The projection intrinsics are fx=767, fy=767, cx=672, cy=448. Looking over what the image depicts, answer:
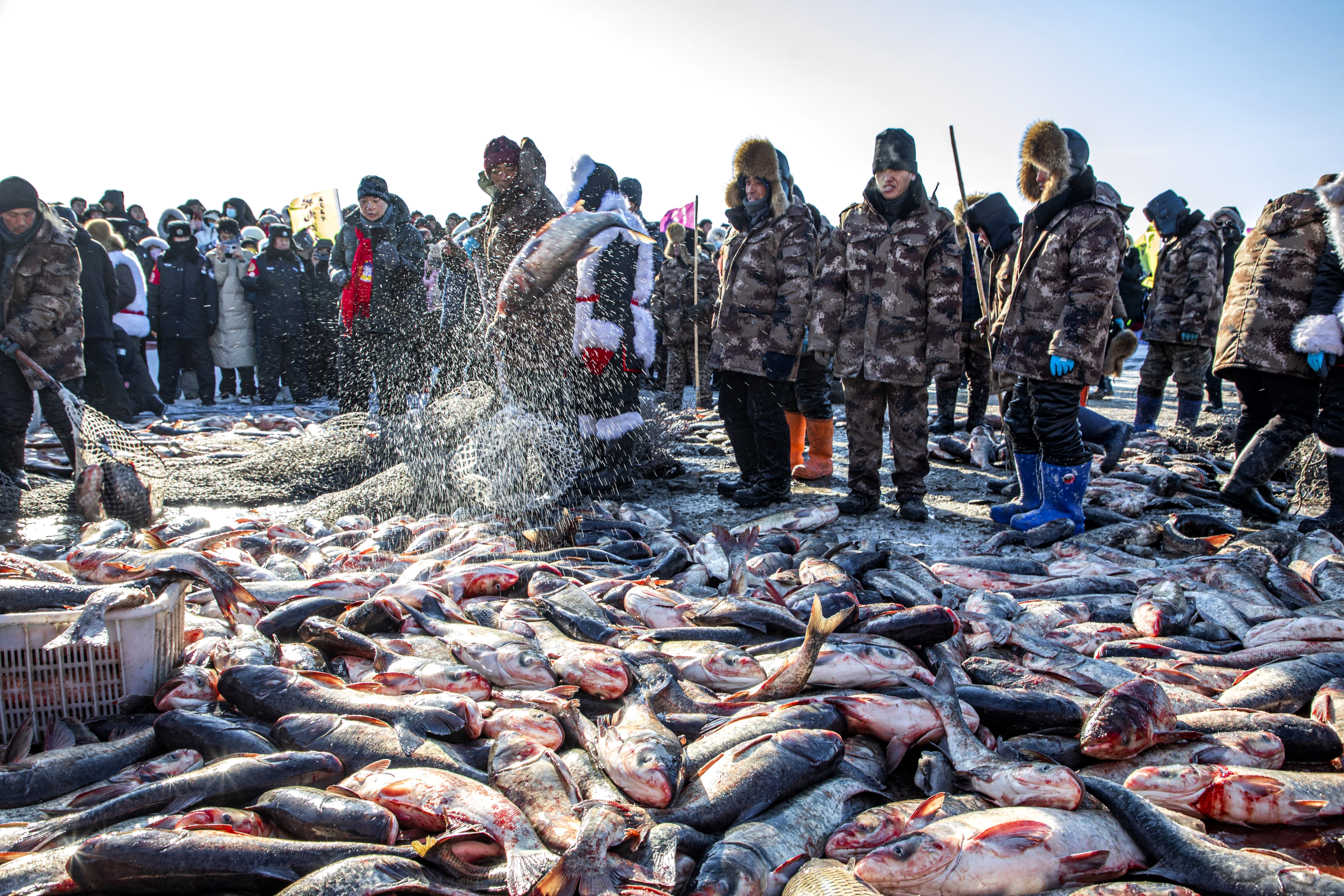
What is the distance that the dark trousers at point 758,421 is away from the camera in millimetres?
6859

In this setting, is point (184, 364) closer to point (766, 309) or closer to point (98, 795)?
point (766, 309)

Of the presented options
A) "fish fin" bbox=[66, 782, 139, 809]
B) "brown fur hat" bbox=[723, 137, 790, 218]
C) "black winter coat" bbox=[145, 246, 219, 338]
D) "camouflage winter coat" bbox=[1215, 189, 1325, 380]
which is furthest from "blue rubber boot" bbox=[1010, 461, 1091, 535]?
"black winter coat" bbox=[145, 246, 219, 338]

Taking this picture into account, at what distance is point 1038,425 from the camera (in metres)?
5.77

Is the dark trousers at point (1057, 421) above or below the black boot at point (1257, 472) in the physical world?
above

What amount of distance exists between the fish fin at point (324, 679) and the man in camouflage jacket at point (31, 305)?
541cm

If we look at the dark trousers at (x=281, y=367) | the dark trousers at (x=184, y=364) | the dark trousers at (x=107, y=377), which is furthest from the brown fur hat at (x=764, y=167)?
the dark trousers at (x=184, y=364)

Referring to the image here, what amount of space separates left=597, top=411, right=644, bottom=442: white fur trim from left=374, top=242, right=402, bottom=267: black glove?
406 cm

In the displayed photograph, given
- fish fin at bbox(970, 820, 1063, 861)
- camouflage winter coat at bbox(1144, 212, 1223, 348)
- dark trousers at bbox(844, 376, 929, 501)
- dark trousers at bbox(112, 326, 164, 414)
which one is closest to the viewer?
fish fin at bbox(970, 820, 1063, 861)

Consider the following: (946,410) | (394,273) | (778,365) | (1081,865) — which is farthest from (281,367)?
(1081,865)

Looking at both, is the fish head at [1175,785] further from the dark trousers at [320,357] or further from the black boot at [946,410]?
the dark trousers at [320,357]

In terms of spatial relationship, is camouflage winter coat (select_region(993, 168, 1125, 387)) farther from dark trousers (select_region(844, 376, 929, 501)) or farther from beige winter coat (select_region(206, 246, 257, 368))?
beige winter coat (select_region(206, 246, 257, 368))

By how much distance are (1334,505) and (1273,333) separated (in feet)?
4.17

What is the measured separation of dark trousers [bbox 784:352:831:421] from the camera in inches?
309

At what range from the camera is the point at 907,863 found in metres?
2.05
